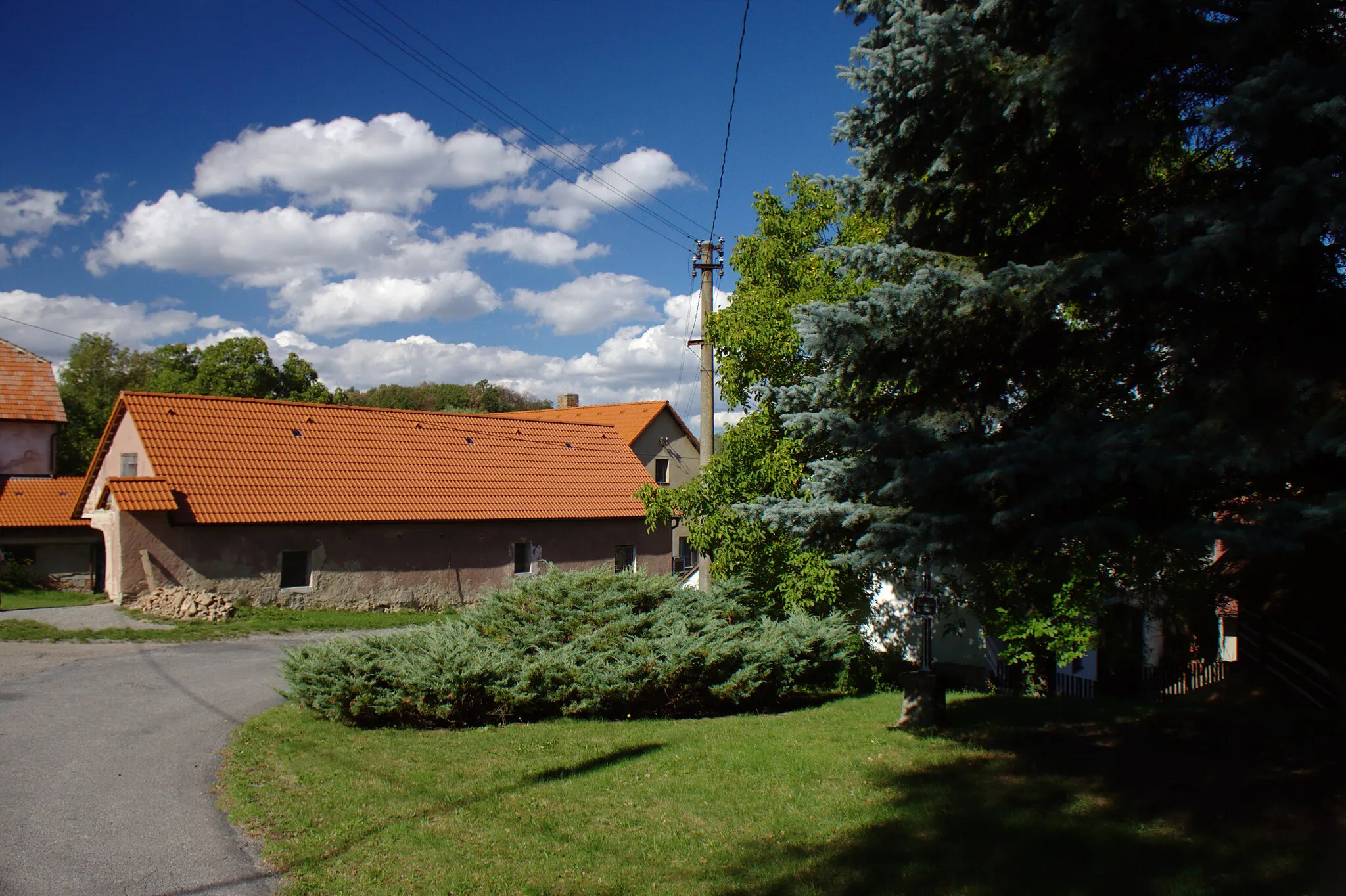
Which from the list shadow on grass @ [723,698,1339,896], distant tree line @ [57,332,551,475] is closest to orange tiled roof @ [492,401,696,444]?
distant tree line @ [57,332,551,475]

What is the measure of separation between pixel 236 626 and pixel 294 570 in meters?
3.67

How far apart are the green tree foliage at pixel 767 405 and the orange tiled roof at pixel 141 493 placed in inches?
501

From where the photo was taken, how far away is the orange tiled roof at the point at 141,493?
19.8 metres

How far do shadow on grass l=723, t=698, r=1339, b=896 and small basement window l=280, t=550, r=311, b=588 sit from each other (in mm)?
18902

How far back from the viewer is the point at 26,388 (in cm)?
3155

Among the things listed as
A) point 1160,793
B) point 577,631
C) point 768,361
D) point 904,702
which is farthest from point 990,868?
point 768,361

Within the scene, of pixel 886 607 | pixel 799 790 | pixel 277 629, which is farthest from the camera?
pixel 277 629

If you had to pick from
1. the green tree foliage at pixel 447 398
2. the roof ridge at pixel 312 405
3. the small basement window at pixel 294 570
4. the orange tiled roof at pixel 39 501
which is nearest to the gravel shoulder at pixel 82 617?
the small basement window at pixel 294 570

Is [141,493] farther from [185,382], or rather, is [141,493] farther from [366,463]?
[185,382]

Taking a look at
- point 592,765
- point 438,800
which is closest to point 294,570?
point 592,765

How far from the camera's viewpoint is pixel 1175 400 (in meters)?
5.34

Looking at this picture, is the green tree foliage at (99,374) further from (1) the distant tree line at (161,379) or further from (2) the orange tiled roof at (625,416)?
(2) the orange tiled roof at (625,416)

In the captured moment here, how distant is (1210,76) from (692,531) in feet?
30.9

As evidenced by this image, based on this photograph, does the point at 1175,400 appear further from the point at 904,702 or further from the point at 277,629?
the point at 277,629
